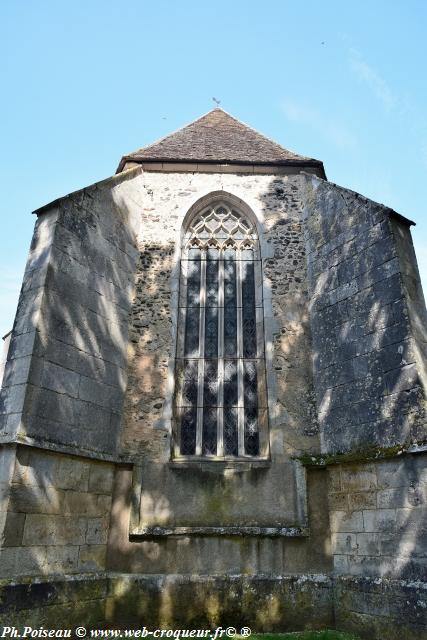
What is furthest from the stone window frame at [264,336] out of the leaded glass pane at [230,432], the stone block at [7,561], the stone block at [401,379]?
the stone block at [7,561]

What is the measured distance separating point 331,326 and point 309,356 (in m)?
0.58

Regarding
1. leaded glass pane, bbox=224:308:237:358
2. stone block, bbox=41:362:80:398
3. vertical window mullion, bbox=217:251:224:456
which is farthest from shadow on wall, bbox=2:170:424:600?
vertical window mullion, bbox=217:251:224:456

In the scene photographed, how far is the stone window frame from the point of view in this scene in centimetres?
630

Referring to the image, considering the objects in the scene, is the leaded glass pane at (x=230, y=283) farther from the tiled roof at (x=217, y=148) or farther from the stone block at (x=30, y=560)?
the stone block at (x=30, y=560)

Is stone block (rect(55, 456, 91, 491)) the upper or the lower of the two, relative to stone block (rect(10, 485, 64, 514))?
upper

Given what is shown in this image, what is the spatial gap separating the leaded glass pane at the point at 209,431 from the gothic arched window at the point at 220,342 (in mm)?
13

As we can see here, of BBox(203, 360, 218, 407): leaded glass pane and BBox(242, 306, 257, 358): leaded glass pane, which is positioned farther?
BBox(242, 306, 257, 358): leaded glass pane

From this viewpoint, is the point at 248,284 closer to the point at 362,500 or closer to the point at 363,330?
the point at 363,330

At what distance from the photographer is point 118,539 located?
5.77 metres

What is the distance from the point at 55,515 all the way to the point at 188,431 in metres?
2.10

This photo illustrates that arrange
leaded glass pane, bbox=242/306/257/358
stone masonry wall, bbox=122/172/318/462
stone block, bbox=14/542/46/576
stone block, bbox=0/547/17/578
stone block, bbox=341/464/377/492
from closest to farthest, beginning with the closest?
stone block, bbox=0/547/17/578, stone block, bbox=14/542/46/576, stone block, bbox=341/464/377/492, stone masonry wall, bbox=122/172/318/462, leaded glass pane, bbox=242/306/257/358

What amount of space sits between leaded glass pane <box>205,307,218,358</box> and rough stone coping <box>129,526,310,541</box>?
2424mm

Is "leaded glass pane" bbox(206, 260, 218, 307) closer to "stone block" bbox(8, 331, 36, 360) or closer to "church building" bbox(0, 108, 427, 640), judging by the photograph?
"church building" bbox(0, 108, 427, 640)

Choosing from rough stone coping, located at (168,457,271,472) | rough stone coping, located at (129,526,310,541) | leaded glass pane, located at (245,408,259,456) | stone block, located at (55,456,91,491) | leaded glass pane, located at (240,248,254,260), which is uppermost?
leaded glass pane, located at (240,248,254,260)
